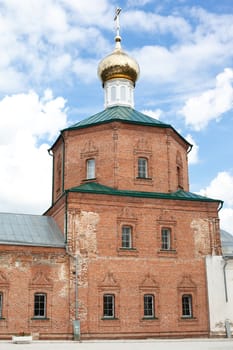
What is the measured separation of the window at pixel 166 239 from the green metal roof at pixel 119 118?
15.3 feet

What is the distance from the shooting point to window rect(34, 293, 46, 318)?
1711cm

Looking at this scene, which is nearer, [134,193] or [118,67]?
[134,193]

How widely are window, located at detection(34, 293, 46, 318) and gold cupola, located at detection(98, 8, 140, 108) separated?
10.1 meters

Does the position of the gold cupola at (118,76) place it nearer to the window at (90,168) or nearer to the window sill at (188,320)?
the window at (90,168)

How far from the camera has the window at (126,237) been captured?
18.8 meters

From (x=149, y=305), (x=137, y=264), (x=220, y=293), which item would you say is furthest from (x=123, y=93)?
(x=220, y=293)

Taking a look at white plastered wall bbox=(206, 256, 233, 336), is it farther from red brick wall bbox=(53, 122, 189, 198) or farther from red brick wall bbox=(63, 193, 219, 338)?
red brick wall bbox=(53, 122, 189, 198)

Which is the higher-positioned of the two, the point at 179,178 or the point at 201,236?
the point at 179,178

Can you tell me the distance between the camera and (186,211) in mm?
19891

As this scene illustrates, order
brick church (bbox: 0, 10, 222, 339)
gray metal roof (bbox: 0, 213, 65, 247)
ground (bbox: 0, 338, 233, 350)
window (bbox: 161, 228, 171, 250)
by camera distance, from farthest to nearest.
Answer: window (bbox: 161, 228, 171, 250) → gray metal roof (bbox: 0, 213, 65, 247) → brick church (bbox: 0, 10, 222, 339) → ground (bbox: 0, 338, 233, 350)

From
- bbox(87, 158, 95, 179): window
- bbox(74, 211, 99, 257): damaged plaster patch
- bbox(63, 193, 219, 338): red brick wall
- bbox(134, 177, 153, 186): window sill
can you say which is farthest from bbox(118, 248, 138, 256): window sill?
bbox(87, 158, 95, 179): window

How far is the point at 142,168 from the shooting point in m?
20.3

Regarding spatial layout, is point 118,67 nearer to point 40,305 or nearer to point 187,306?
point 187,306

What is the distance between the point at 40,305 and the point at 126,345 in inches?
146
